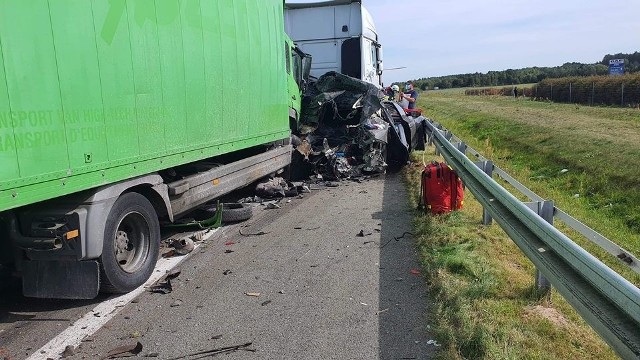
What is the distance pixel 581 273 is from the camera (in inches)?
128

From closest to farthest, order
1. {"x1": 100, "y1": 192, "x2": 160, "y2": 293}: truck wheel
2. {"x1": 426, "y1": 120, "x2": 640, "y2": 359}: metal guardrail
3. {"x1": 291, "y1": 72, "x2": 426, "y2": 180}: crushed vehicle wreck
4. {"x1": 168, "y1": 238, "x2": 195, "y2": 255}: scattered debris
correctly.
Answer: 1. {"x1": 426, "y1": 120, "x2": 640, "y2": 359}: metal guardrail
2. {"x1": 100, "y1": 192, "x2": 160, "y2": 293}: truck wheel
3. {"x1": 168, "y1": 238, "x2": 195, "y2": 255}: scattered debris
4. {"x1": 291, "y1": 72, "x2": 426, "y2": 180}: crushed vehicle wreck

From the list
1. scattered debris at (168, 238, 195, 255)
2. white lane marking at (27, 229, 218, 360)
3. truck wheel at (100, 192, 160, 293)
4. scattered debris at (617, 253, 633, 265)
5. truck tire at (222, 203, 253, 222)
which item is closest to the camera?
scattered debris at (617, 253, 633, 265)

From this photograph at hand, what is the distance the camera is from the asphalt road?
391 centimetres

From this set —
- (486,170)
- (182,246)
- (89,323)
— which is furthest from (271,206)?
(89,323)

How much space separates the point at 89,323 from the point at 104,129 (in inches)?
62.2

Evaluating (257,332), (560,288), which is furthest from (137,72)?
(560,288)

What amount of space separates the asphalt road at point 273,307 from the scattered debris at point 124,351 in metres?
0.05

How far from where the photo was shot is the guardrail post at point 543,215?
443 centimetres

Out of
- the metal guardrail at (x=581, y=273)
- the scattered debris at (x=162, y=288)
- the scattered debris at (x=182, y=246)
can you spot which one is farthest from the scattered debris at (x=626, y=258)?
the scattered debris at (x=182, y=246)

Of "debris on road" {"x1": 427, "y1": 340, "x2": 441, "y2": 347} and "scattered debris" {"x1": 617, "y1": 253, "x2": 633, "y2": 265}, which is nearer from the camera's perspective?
"scattered debris" {"x1": 617, "y1": 253, "x2": 633, "y2": 265}

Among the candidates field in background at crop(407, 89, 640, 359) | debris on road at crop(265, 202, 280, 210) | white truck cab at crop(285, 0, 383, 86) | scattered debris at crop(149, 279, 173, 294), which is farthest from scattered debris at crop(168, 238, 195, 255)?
white truck cab at crop(285, 0, 383, 86)

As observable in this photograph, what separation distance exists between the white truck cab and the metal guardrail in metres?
9.65

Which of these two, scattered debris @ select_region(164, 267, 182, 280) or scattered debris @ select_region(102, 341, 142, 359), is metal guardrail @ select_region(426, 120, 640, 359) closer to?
scattered debris @ select_region(102, 341, 142, 359)

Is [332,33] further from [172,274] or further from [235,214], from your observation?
[172,274]
